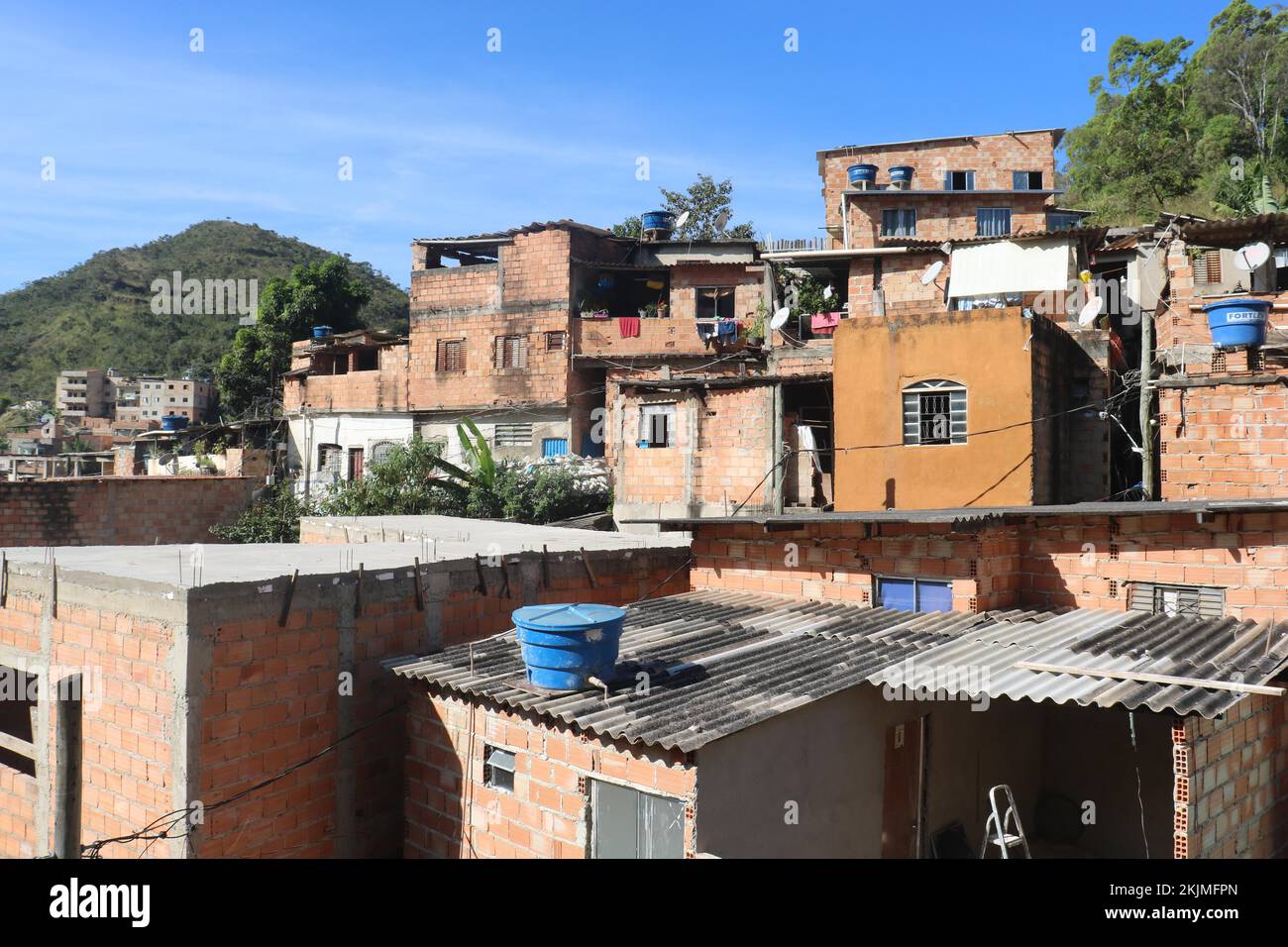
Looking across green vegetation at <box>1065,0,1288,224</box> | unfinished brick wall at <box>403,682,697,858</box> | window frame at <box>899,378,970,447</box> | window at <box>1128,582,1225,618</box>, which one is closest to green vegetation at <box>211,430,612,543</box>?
window frame at <box>899,378,970,447</box>

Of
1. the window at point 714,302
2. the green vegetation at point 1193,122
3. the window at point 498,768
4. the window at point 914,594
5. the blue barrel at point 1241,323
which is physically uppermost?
the green vegetation at point 1193,122

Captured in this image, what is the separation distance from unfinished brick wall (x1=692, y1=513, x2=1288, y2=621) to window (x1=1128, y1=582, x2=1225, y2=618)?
0.10 m

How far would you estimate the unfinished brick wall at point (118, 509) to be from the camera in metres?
20.0

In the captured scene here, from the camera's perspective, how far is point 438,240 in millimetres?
30734

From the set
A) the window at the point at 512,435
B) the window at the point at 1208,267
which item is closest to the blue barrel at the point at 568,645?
the window at the point at 1208,267

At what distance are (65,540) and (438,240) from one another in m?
15.0

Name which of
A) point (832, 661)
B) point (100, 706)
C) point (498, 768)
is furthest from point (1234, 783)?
point (100, 706)

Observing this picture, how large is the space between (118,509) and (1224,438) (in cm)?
2305

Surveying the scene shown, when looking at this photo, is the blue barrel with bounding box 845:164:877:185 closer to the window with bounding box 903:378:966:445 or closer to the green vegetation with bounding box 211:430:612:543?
the green vegetation with bounding box 211:430:612:543

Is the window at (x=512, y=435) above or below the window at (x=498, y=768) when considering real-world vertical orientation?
above

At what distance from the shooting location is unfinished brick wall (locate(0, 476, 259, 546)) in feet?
65.8

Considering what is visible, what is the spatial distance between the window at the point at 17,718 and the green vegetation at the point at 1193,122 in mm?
35206

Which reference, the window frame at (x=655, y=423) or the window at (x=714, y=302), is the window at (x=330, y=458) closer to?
the window at (x=714, y=302)

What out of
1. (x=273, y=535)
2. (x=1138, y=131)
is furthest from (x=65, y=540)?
(x=1138, y=131)
